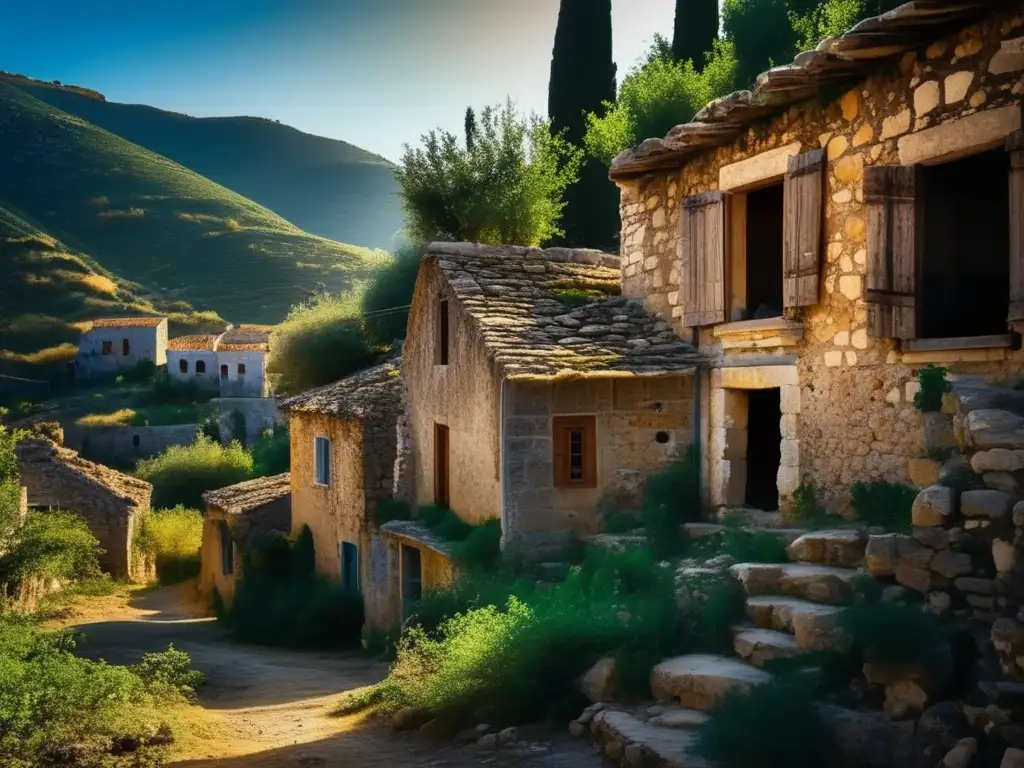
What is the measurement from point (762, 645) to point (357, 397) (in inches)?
491

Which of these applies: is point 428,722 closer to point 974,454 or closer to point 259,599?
point 974,454

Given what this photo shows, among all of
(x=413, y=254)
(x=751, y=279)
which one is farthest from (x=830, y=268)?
(x=413, y=254)

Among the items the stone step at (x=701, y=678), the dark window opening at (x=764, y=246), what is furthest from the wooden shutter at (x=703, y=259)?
the stone step at (x=701, y=678)

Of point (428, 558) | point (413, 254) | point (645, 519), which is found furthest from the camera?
point (413, 254)

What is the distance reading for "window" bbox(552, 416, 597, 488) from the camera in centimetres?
1210

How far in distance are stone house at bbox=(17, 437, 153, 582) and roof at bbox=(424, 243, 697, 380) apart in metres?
17.4

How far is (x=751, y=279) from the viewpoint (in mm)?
12773

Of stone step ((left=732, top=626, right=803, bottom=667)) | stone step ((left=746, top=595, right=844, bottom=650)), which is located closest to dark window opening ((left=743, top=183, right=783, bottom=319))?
stone step ((left=746, top=595, right=844, bottom=650))

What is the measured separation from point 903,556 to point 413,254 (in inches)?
916

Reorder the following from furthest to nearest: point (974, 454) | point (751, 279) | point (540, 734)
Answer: point (751, 279), point (540, 734), point (974, 454)

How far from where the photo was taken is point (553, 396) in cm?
1202

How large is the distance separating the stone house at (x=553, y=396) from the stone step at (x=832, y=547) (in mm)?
3563

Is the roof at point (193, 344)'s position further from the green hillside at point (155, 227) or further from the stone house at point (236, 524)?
the stone house at point (236, 524)

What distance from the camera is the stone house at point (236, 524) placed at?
2212cm
